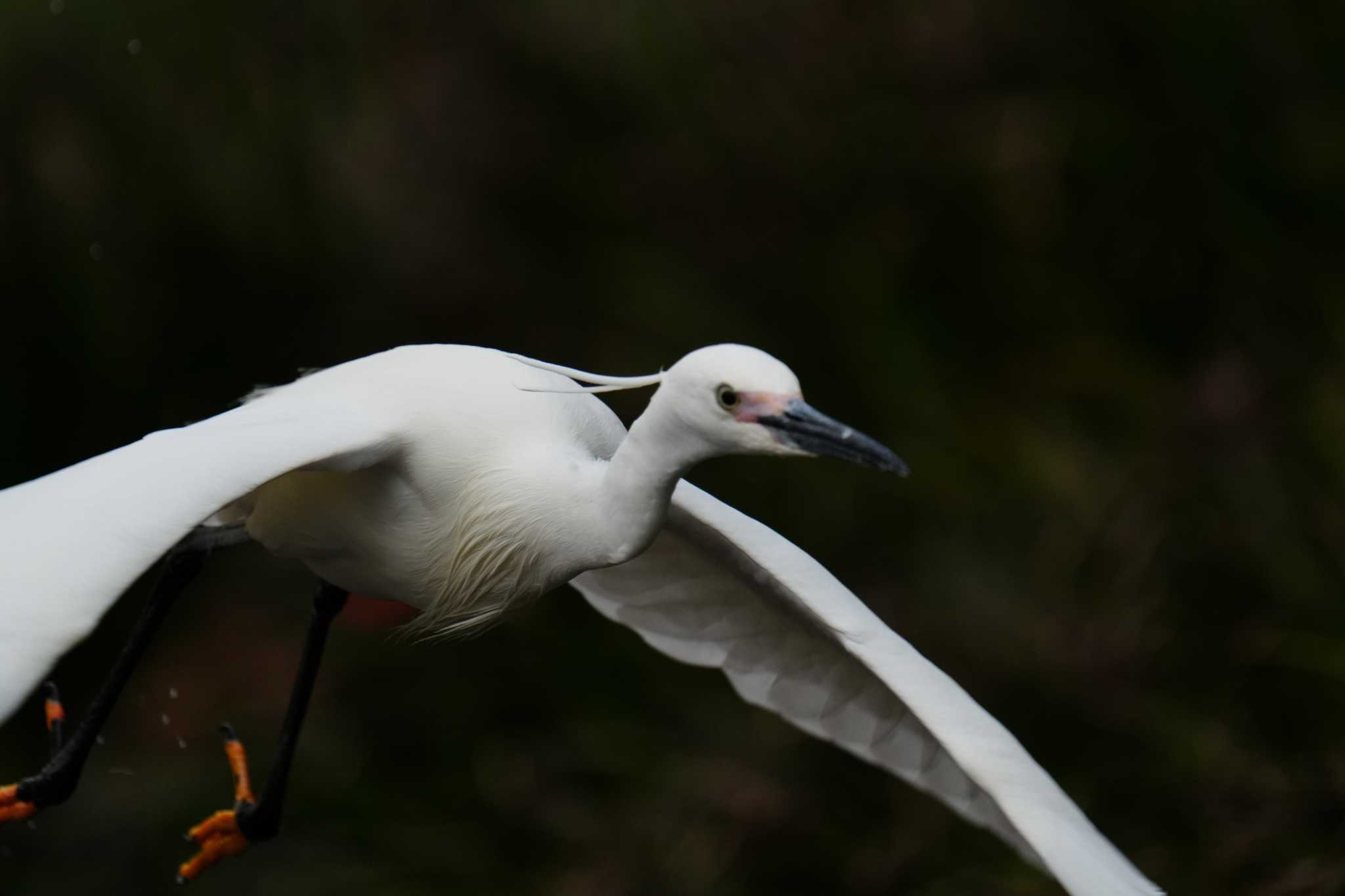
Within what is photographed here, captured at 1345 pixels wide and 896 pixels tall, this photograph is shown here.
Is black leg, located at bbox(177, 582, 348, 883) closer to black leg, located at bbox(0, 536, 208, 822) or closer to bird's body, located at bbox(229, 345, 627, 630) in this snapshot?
black leg, located at bbox(0, 536, 208, 822)

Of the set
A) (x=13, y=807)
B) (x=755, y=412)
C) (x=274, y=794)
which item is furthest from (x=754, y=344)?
(x=755, y=412)

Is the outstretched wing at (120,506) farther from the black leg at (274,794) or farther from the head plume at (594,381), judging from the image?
the black leg at (274,794)

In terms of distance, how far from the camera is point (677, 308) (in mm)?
3799

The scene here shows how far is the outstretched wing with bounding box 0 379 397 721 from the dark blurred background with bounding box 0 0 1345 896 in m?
1.59

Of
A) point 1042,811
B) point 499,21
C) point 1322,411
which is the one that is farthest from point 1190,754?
point 499,21

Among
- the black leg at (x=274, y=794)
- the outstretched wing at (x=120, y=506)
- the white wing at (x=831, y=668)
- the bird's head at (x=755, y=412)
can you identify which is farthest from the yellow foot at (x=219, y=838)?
the bird's head at (x=755, y=412)

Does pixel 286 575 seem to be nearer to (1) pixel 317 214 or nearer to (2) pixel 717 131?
(1) pixel 317 214

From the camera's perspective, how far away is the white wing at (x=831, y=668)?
2.18 metres

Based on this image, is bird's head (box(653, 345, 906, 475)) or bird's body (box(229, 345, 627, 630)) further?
bird's body (box(229, 345, 627, 630))

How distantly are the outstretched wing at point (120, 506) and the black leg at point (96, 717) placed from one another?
1.93 ft

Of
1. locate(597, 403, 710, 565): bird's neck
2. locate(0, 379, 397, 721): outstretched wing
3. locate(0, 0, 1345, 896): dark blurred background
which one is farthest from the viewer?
locate(0, 0, 1345, 896): dark blurred background

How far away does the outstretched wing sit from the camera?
1629 mm

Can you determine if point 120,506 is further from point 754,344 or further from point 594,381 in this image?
point 754,344

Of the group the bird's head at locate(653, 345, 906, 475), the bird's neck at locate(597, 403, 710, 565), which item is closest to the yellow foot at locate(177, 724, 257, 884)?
the bird's neck at locate(597, 403, 710, 565)
